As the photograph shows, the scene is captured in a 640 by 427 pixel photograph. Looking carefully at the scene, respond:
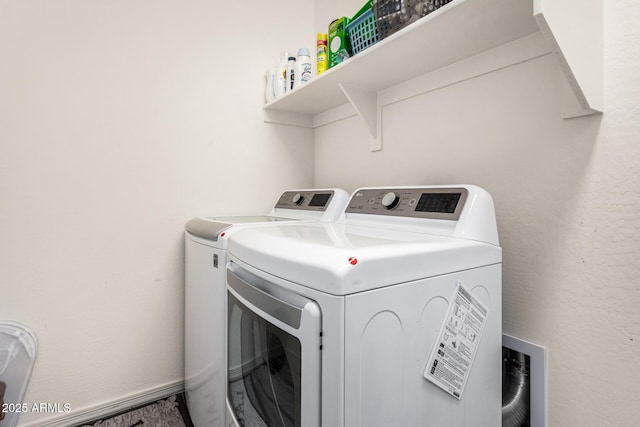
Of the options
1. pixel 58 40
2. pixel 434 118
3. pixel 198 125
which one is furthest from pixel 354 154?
pixel 58 40

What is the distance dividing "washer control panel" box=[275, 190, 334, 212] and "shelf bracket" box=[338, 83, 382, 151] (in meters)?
0.37

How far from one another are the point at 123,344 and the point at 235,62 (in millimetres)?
1634

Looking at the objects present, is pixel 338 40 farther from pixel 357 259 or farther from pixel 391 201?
pixel 357 259

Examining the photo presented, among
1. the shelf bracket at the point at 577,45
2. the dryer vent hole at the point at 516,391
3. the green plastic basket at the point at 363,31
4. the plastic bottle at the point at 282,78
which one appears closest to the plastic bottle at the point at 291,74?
the plastic bottle at the point at 282,78

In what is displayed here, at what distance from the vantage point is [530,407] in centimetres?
105

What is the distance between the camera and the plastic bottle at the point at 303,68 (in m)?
1.73

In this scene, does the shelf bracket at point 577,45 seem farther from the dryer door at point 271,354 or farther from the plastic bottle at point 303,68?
the plastic bottle at point 303,68

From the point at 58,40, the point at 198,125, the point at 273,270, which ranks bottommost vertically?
the point at 273,270

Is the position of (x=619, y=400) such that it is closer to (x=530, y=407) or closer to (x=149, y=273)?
(x=530, y=407)

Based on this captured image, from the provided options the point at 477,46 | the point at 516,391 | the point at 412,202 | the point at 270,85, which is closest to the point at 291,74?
the point at 270,85

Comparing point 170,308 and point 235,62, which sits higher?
point 235,62

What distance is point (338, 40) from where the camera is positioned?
1.41m

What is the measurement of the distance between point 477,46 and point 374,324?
3.43 ft

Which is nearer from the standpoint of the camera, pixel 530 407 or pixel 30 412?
pixel 530 407
